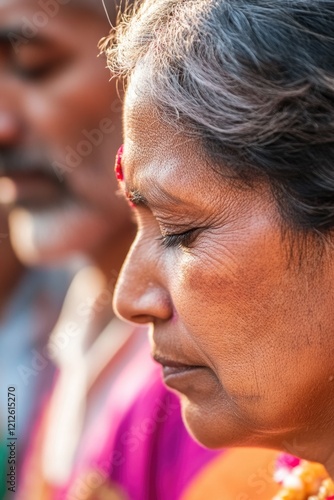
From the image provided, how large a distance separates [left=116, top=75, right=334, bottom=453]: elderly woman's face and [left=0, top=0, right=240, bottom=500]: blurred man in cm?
92

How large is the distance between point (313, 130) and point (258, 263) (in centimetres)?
18

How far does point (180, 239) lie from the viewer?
1.19 m

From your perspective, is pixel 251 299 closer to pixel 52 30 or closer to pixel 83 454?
pixel 83 454

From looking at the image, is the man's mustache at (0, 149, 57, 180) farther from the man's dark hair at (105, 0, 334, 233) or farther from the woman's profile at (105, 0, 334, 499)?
the man's dark hair at (105, 0, 334, 233)

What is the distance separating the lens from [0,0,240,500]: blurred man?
226 cm

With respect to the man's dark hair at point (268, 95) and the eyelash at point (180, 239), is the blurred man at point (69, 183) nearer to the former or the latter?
the eyelash at point (180, 239)

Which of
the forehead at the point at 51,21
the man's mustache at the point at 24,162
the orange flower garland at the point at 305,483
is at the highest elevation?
the forehead at the point at 51,21

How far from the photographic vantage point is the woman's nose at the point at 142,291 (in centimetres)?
121

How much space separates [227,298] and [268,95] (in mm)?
266

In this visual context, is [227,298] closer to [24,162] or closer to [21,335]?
[24,162]

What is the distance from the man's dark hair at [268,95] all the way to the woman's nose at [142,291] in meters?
0.22

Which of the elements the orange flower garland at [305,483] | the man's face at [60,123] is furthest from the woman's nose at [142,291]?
the man's face at [60,123]

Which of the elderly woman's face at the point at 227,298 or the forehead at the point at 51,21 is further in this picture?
the forehead at the point at 51,21

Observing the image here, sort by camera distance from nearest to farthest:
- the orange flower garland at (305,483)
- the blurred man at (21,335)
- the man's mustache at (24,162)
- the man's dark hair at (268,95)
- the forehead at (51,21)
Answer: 1. the man's dark hair at (268,95)
2. the orange flower garland at (305,483)
3. the forehead at (51,21)
4. the man's mustache at (24,162)
5. the blurred man at (21,335)
